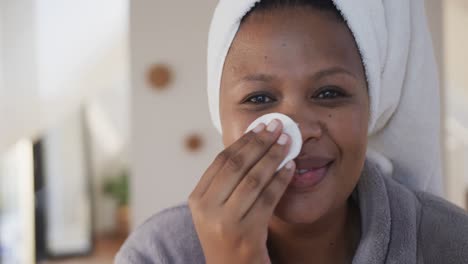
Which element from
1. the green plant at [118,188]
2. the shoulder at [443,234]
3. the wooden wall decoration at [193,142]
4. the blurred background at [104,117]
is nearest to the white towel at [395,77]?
the shoulder at [443,234]

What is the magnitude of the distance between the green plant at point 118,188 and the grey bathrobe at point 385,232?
12.0 ft

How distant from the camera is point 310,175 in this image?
2.19 feet

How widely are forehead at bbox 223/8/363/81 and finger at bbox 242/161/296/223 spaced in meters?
0.12

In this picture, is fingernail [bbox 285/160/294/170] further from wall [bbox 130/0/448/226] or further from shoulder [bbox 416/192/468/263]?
wall [bbox 130/0/448/226]

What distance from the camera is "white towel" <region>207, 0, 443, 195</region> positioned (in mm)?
707

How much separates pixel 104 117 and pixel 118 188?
1.99 ft

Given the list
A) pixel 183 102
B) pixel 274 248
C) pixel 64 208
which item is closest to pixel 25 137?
pixel 64 208

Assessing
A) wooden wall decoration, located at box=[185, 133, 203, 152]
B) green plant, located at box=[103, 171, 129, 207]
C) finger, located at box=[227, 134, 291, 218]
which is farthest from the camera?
green plant, located at box=[103, 171, 129, 207]

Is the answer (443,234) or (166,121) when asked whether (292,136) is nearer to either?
(443,234)

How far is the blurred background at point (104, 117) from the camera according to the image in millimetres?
2426

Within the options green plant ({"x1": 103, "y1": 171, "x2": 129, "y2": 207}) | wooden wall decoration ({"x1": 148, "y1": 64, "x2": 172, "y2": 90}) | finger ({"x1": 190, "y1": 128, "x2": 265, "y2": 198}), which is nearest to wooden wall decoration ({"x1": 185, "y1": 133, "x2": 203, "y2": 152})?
wooden wall decoration ({"x1": 148, "y1": 64, "x2": 172, "y2": 90})

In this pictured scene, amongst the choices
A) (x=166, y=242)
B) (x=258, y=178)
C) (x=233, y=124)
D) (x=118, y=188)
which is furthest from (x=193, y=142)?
(x=118, y=188)

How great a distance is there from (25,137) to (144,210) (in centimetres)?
117

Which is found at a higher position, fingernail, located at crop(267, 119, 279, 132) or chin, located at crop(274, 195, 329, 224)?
fingernail, located at crop(267, 119, 279, 132)
